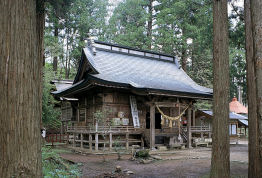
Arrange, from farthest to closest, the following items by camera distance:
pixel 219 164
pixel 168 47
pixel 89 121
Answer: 1. pixel 168 47
2. pixel 89 121
3. pixel 219 164

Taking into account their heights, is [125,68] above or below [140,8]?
below

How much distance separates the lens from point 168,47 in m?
28.5

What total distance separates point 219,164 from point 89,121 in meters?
12.9

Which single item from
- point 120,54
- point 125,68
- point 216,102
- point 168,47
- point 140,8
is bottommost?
point 216,102

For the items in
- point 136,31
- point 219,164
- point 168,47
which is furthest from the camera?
point 136,31

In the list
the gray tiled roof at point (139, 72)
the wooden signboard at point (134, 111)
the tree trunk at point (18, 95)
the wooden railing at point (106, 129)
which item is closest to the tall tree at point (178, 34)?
the gray tiled roof at point (139, 72)

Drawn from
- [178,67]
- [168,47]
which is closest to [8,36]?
[178,67]

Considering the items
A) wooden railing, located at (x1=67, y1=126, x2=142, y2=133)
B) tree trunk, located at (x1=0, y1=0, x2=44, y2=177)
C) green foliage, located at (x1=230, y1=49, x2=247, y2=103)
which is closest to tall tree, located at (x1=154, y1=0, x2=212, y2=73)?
green foliage, located at (x1=230, y1=49, x2=247, y2=103)

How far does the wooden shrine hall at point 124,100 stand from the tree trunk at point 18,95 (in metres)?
9.21

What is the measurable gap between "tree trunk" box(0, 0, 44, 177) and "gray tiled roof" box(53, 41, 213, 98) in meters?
10.4

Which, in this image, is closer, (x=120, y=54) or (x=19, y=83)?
(x=19, y=83)

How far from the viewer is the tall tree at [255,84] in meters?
5.22

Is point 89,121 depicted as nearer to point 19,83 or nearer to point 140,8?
point 19,83

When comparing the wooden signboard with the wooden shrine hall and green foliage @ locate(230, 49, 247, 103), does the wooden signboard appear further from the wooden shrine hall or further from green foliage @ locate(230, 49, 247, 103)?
green foliage @ locate(230, 49, 247, 103)
